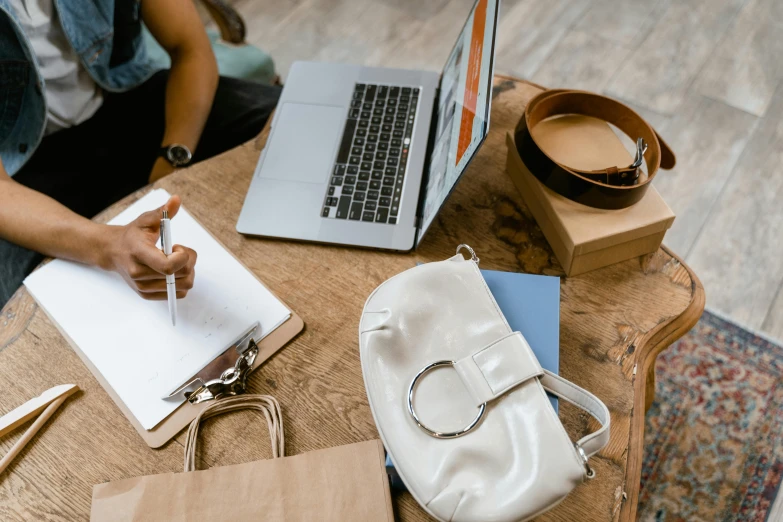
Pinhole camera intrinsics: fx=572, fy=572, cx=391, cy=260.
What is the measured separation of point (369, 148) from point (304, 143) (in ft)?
0.36

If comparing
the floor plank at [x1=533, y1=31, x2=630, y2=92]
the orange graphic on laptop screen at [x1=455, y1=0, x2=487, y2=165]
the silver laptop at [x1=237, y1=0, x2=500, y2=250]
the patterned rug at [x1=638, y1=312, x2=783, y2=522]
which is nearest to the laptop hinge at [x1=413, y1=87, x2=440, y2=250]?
the silver laptop at [x1=237, y1=0, x2=500, y2=250]

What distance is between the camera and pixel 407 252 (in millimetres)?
827

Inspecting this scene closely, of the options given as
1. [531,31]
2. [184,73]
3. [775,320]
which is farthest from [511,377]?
[531,31]

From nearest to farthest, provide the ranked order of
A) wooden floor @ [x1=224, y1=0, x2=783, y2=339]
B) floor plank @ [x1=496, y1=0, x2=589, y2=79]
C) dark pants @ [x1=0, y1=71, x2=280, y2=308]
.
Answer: dark pants @ [x1=0, y1=71, x2=280, y2=308] < wooden floor @ [x1=224, y1=0, x2=783, y2=339] < floor plank @ [x1=496, y1=0, x2=589, y2=79]

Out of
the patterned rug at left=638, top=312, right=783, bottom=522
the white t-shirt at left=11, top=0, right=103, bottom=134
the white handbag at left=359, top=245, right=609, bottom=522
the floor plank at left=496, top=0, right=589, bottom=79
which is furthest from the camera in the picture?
the floor plank at left=496, top=0, right=589, bottom=79

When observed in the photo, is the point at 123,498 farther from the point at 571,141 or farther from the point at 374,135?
the point at 571,141

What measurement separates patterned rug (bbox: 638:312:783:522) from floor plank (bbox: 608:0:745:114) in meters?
0.82

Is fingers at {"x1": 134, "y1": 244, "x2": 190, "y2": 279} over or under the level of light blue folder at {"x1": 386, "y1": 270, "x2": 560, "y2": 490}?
over

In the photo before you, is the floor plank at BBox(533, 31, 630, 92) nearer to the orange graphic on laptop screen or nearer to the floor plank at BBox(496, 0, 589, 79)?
the floor plank at BBox(496, 0, 589, 79)

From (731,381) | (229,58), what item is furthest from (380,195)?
(731,381)

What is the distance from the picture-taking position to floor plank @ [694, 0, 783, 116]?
1.87 m

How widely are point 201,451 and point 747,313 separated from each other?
1402mm

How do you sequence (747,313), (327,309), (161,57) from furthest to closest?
1. (747,313)
2. (161,57)
3. (327,309)

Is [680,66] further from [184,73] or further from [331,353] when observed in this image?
[331,353]
